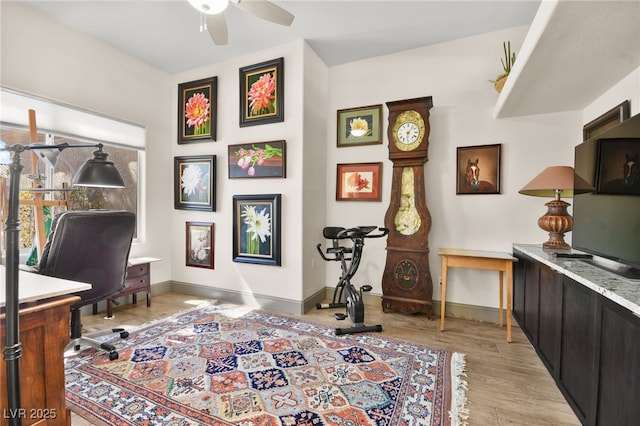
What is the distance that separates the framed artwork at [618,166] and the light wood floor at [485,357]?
1.31 meters

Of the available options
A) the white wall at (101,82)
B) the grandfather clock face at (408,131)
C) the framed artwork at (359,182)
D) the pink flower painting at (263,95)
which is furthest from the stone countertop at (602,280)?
the white wall at (101,82)

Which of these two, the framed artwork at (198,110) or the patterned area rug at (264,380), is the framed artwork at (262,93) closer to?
the framed artwork at (198,110)

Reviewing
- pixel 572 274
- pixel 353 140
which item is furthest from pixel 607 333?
pixel 353 140

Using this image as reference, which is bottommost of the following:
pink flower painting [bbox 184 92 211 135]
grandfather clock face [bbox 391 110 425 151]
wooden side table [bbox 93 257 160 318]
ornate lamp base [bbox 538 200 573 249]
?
wooden side table [bbox 93 257 160 318]

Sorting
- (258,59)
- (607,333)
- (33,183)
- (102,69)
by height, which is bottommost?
(607,333)

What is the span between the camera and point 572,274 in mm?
1540

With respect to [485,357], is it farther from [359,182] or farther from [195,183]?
[195,183]

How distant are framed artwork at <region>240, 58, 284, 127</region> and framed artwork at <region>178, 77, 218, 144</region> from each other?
0.46 metres

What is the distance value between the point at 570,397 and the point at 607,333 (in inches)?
25.3

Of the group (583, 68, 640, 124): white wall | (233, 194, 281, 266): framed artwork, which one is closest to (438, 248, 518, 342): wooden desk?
(583, 68, 640, 124): white wall

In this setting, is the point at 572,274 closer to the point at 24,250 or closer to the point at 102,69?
the point at 24,250

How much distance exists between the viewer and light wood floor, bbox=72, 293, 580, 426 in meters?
1.65

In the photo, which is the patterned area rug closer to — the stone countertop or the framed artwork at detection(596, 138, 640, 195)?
the stone countertop

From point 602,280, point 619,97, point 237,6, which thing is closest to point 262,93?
point 237,6
